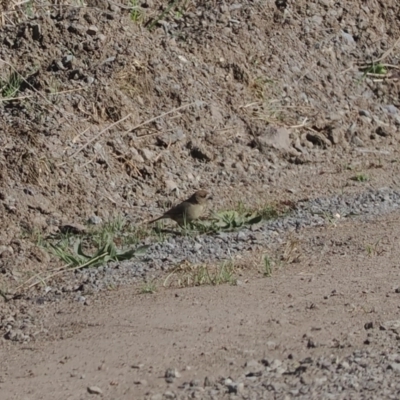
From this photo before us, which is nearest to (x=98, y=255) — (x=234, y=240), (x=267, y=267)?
(x=234, y=240)

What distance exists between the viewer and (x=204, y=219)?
29.6ft

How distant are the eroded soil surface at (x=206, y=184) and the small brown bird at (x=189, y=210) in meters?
0.20

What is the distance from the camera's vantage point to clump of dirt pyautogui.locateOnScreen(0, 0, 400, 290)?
380 inches

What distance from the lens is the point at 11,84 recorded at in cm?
1039

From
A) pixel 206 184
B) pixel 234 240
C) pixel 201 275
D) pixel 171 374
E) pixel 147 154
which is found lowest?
pixel 206 184

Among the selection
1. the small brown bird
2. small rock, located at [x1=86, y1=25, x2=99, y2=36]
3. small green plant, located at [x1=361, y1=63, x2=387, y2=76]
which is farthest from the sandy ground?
small green plant, located at [x1=361, y1=63, x2=387, y2=76]

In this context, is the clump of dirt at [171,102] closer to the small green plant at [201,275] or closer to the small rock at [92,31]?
the small rock at [92,31]

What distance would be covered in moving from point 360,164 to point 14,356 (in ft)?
15.7

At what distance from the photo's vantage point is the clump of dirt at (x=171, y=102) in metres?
9.65

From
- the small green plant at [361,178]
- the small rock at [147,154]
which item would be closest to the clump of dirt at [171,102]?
the small rock at [147,154]

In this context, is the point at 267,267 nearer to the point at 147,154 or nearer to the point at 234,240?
the point at 234,240

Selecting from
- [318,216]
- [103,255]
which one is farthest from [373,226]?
[103,255]

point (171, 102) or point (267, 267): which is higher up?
point (267, 267)

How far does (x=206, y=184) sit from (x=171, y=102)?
1006 millimetres
